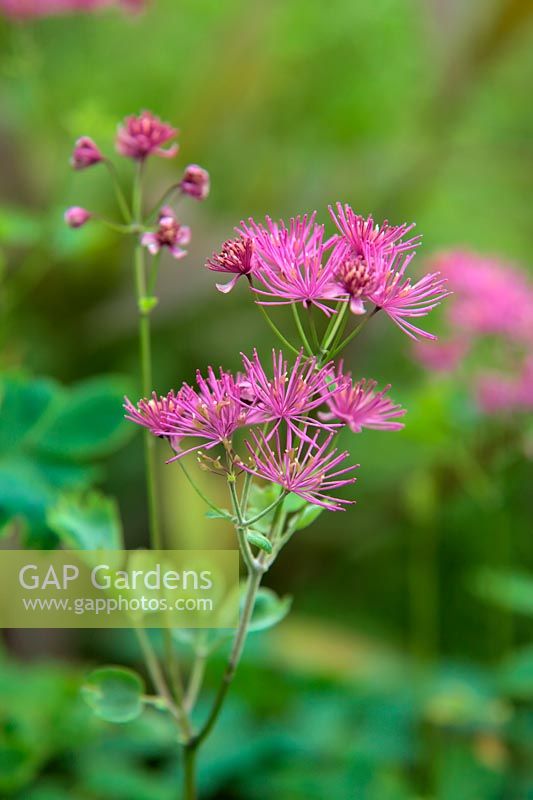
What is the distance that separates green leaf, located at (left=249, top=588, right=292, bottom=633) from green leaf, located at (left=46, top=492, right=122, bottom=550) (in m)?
0.11

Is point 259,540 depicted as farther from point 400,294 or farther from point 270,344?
point 270,344

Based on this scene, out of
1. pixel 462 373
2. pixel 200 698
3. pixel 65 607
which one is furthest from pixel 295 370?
pixel 200 698

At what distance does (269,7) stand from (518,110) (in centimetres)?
66

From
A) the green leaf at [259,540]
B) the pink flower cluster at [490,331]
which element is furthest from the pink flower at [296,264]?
the pink flower cluster at [490,331]

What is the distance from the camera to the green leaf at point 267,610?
511 mm

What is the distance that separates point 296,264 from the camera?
16.0 inches

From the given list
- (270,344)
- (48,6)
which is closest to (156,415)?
(48,6)

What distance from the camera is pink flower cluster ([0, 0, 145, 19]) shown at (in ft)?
2.89

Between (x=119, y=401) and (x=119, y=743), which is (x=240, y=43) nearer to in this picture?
(x=119, y=401)

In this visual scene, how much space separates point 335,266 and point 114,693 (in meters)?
0.29

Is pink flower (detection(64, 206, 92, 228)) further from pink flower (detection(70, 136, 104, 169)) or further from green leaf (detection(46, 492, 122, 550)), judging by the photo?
green leaf (detection(46, 492, 122, 550))

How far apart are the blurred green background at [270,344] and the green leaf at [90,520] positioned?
0.05 meters

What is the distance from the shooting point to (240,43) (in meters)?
1.55

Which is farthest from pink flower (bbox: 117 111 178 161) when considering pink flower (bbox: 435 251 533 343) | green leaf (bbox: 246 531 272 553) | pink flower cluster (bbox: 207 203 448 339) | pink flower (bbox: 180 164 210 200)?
pink flower (bbox: 435 251 533 343)
